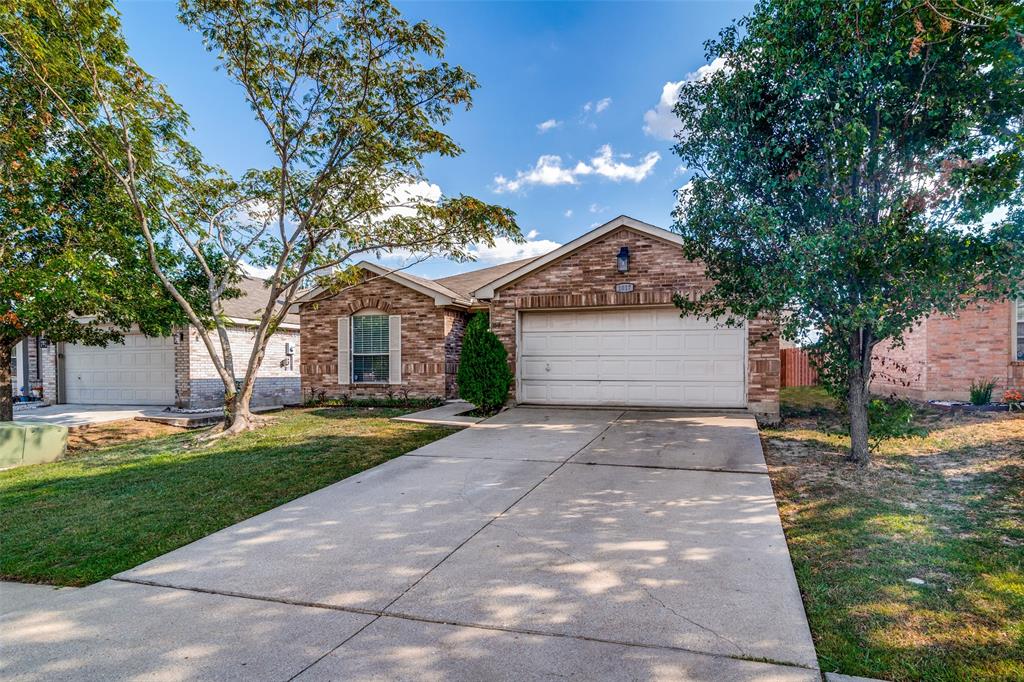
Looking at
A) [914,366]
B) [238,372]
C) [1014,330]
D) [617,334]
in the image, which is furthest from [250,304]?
[1014,330]

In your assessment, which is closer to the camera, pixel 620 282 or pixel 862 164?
pixel 862 164

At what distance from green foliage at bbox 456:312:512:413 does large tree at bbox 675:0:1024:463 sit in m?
5.05

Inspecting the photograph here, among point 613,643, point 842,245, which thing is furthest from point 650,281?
point 613,643

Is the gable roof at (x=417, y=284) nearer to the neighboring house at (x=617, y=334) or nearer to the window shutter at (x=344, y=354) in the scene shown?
the neighboring house at (x=617, y=334)

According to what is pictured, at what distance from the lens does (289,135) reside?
8.51 metres

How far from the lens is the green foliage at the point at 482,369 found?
10539 mm

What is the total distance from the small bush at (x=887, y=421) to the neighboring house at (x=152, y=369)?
46.3ft

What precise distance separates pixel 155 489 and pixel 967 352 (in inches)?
607

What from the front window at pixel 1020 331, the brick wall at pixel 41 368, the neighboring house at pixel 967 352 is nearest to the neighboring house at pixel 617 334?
the neighboring house at pixel 967 352

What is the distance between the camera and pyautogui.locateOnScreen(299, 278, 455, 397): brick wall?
43.4 ft

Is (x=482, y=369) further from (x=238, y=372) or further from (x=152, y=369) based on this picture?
(x=152, y=369)

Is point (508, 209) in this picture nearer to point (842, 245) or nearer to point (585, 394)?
point (585, 394)

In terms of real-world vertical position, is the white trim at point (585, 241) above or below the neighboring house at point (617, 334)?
above

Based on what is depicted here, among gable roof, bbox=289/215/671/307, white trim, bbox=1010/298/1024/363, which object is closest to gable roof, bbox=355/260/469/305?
gable roof, bbox=289/215/671/307
